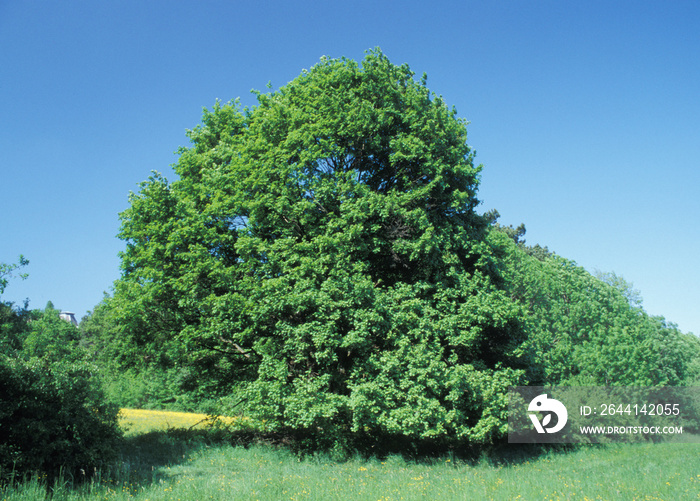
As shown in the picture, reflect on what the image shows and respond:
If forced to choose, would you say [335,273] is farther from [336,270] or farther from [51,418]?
[51,418]

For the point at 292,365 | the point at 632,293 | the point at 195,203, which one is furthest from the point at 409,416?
the point at 632,293

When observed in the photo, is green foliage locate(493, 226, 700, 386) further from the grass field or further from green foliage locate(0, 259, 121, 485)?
green foliage locate(0, 259, 121, 485)

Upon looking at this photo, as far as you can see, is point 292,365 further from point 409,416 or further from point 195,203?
point 195,203

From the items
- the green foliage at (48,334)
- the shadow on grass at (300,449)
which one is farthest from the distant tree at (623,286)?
the green foliage at (48,334)

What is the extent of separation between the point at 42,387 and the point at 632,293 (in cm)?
3552

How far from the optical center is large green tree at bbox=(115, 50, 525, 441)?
1398 cm

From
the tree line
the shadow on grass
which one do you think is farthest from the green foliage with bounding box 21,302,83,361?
the tree line

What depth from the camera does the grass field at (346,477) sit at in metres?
9.64

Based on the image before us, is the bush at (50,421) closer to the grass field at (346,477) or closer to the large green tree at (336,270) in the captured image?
the grass field at (346,477)

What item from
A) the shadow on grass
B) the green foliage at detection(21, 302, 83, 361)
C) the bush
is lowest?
the shadow on grass

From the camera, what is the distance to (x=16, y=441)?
1000cm

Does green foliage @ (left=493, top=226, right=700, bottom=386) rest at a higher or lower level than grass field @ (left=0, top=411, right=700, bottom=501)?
higher

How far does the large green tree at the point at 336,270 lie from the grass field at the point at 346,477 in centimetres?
136

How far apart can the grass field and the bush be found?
0.60 meters
